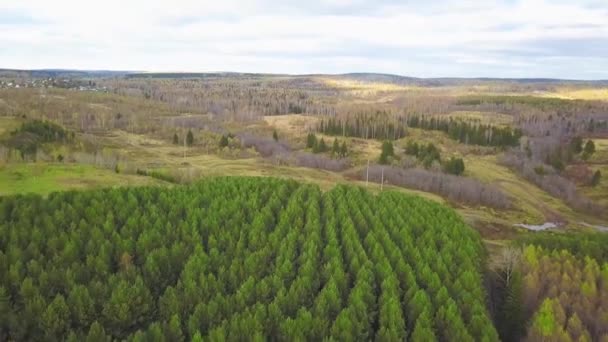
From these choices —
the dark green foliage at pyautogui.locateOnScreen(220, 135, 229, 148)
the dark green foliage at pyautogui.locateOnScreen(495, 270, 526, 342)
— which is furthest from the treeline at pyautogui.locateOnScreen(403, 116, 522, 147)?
the dark green foliage at pyautogui.locateOnScreen(495, 270, 526, 342)

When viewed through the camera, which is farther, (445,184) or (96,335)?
(445,184)

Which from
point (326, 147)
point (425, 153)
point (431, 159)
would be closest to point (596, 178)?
point (431, 159)

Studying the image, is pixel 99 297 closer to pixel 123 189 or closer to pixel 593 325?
pixel 123 189

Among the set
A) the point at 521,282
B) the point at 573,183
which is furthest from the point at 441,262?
the point at 573,183

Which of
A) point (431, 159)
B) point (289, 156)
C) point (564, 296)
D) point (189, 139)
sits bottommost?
point (289, 156)

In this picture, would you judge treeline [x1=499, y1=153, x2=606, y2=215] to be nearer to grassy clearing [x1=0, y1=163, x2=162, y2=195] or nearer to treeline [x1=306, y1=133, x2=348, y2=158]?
treeline [x1=306, y1=133, x2=348, y2=158]

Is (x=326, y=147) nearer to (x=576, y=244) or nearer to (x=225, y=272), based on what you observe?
(x=576, y=244)
